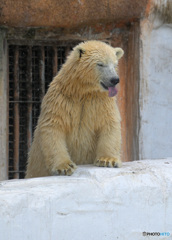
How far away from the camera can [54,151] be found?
4.28 metres

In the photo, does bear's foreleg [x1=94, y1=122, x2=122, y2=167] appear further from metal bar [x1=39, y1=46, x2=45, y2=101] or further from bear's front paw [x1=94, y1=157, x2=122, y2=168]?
metal bar [x1=39, y1=46, x2=45, y2=101]

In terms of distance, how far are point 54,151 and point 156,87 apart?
2.03 metres

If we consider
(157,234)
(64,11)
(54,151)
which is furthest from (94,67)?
(64,11)

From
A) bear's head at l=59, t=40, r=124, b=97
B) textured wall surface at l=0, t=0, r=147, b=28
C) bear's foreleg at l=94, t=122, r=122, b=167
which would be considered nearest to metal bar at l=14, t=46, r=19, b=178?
textured wall surface at l=0, t=0, r=147, b=28

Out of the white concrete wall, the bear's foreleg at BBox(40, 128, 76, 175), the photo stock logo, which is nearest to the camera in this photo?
the photo stock logo

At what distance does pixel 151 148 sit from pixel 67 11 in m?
1.67

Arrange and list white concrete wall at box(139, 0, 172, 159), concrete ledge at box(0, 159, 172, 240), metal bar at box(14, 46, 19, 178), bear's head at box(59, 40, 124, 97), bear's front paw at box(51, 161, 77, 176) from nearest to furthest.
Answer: concrete ledge at box(0, 159, 172, 240) < bear's front paw at box(51, 161, 77, 176) < bear's head at box(59, 40, 124, 97) < white concrete wall at box(139, 0, 172, 159) < metal bar at box(14, 46, 19, 178)

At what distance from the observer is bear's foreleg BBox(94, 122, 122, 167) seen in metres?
4.29

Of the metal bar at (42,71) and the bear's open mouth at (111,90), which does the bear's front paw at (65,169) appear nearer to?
the bear's open mouth at (111,90)

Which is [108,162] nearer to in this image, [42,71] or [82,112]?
[82,112]

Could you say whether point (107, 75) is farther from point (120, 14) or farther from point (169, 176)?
point (120, 14)

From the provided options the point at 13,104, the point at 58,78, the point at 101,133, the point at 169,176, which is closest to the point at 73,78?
the point at 58,78

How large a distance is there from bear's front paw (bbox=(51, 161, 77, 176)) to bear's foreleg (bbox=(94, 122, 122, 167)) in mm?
223

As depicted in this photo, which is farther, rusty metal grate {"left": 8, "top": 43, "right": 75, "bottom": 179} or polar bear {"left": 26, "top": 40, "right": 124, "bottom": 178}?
rusty metal grate {"left": 8, "top": 43, "right": 75, "bottom": 179}
